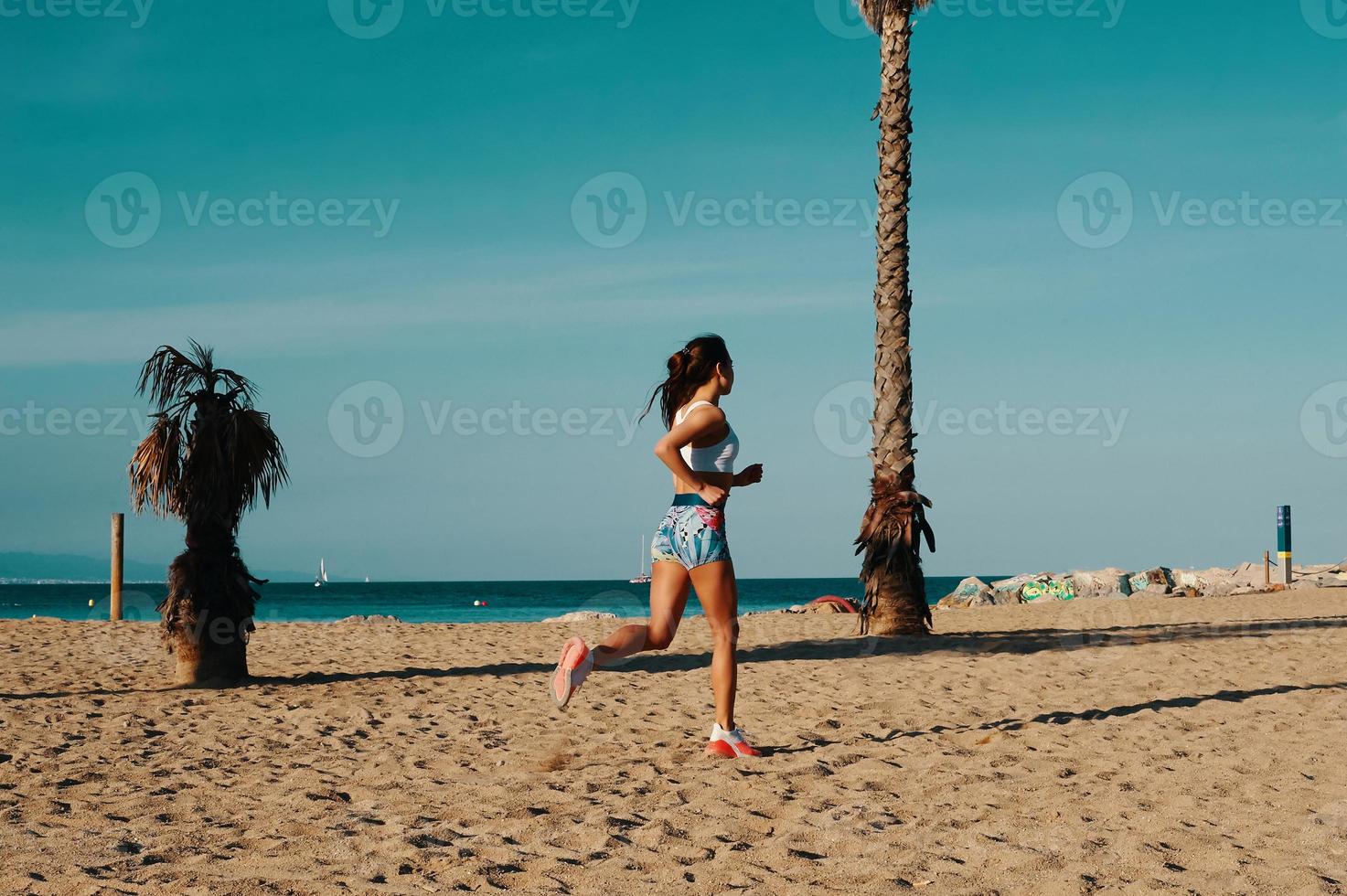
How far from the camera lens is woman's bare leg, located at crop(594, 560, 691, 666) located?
16.7ft

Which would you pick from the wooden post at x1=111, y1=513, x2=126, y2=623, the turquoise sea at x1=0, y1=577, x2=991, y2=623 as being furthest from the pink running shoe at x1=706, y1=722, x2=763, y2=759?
the turquoise sea at x1=0, y1=577, x2=991, y2=623

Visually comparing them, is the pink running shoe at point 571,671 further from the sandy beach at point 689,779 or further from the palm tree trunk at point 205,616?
the palm tree trunk at point 205,616

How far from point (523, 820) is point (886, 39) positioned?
11391mm

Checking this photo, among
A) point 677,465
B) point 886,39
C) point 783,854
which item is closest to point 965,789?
point 783,854

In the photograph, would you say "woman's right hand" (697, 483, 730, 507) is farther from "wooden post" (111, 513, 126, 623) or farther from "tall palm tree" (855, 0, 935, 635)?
"wooden post" (111, 513, 126, 623)

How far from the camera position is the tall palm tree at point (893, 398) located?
12.2 m

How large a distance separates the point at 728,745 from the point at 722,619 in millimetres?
747

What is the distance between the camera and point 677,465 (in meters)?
4.91

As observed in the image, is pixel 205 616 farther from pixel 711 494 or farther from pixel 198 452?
pixel 711 494

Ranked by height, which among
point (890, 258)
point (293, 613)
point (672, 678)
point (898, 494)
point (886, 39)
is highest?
point (886, 39)

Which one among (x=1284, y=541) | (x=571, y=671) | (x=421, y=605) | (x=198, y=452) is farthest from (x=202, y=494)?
(x=421, y=605)

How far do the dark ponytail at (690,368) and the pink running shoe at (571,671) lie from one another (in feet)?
3.73

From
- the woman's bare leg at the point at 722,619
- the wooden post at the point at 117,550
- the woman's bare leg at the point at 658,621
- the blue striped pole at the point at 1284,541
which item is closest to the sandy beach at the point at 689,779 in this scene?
the woman's bare leg at the point at 722,619

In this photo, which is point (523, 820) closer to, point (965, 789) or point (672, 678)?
point (965, 789)
